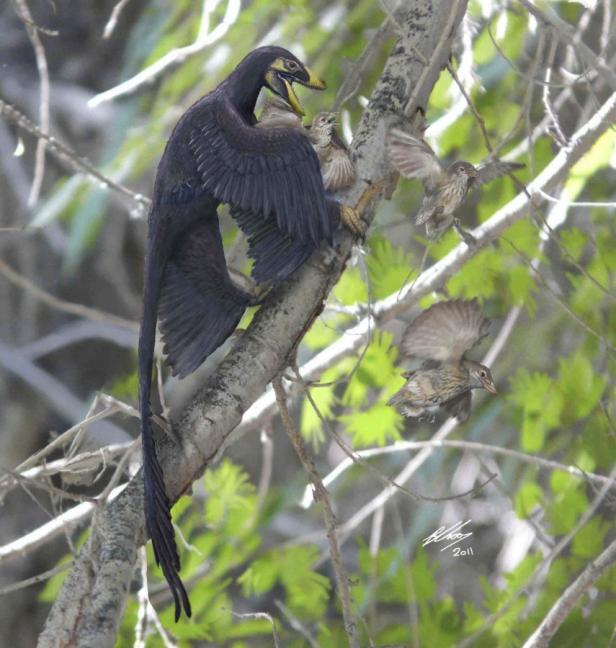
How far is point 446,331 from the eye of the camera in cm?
77

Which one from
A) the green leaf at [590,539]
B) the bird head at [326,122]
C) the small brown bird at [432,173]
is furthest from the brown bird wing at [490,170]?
the green leaf at [590,539]

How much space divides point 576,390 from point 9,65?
54.2 inches

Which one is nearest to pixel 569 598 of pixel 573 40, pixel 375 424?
pixel 375 424

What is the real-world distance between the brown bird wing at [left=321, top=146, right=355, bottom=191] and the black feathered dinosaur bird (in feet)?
0.14

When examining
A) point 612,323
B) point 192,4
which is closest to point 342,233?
point 612,323

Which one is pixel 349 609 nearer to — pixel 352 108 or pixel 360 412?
pixel 360 412

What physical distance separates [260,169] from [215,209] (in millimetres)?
48

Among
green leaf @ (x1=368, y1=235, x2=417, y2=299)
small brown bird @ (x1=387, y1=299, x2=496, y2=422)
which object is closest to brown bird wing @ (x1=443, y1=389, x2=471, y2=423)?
small brown bird @ (x1=387, y1=299, x2=496, y2=422)

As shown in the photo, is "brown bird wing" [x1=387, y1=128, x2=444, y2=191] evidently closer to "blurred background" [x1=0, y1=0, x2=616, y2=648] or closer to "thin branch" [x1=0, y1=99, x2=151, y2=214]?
"blurred background" [x1=0, y1=0, x2=616, y2=648]

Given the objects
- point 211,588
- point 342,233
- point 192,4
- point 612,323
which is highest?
point 192,4

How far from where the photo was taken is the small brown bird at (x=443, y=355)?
76 cm

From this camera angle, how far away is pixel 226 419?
2.48 feet
